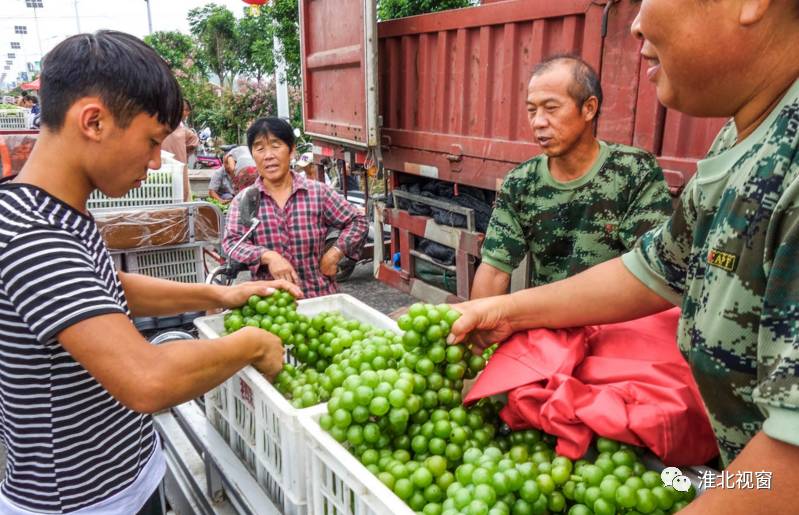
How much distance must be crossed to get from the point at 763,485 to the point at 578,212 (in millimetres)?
2245

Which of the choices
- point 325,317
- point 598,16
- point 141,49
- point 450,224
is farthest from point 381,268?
point 141,49

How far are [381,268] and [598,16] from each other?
4.10 meters

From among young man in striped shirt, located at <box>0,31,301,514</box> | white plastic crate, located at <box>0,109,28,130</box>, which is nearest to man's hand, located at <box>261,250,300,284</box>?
young man in striped shirt, located at <box>0,31,301,514</box>

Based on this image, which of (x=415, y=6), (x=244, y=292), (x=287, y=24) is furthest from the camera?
(x=287, y=24)

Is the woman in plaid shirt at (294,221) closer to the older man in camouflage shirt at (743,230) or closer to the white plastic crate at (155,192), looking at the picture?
the white plastic crate at (155,192)

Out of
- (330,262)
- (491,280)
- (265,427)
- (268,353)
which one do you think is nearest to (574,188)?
(491,280)

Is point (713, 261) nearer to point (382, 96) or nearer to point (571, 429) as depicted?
point (571, 429)

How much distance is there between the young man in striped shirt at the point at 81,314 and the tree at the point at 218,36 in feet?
92.5

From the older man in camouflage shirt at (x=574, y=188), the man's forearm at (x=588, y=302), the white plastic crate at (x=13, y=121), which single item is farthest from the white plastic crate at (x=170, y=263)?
the white plastic crate at (x=13, y=121)

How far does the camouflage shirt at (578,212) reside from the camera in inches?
114

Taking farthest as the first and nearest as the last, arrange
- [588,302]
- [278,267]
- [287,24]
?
1. [287,24]
2. [278,267]
3. [588,302]

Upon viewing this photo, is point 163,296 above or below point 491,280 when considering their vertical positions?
above

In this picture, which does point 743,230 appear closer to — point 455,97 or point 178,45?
point 455,97

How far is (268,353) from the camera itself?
186cm
